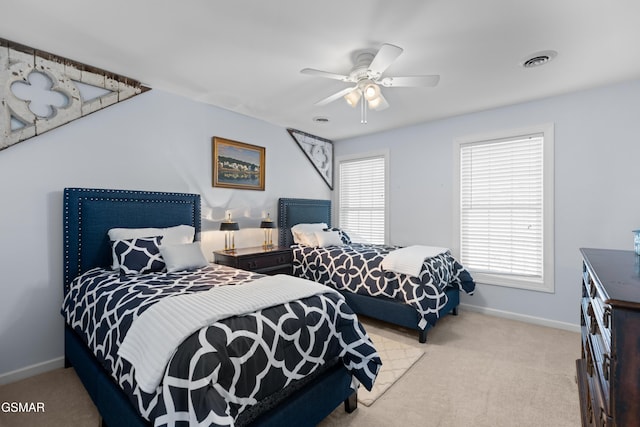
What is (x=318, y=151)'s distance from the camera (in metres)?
5.13

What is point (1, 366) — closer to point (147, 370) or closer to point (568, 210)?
point (147, 370)

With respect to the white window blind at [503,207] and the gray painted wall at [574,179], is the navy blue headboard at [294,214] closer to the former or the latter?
the gray painted wall at [574,179]

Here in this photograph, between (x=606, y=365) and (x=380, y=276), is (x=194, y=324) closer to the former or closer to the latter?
(x=606, y=365)

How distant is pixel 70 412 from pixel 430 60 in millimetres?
3642

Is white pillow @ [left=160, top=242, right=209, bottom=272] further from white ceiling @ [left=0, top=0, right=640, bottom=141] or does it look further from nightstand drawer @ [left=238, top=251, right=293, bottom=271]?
white ceiling @ [left=0, top=0, right=640, bottom=141]

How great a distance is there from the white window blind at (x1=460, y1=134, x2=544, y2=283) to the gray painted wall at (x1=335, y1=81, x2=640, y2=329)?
168 millimetres

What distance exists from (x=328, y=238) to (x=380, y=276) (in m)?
1.11

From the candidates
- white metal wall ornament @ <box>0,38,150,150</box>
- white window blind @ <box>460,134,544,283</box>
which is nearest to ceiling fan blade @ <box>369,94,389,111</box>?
white window blind @ <box>460,134,544,283</box>

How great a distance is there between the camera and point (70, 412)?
6.54 feet

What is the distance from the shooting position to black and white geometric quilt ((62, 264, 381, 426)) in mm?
1251

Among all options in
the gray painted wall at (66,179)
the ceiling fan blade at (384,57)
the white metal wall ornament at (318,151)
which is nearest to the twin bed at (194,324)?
the gray painted wall at (66,179)

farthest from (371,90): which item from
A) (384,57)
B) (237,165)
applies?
(237,165)

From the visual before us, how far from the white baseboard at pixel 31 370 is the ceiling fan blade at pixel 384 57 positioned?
3479mm

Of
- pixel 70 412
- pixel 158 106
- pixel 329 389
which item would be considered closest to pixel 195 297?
pixel 329 389
